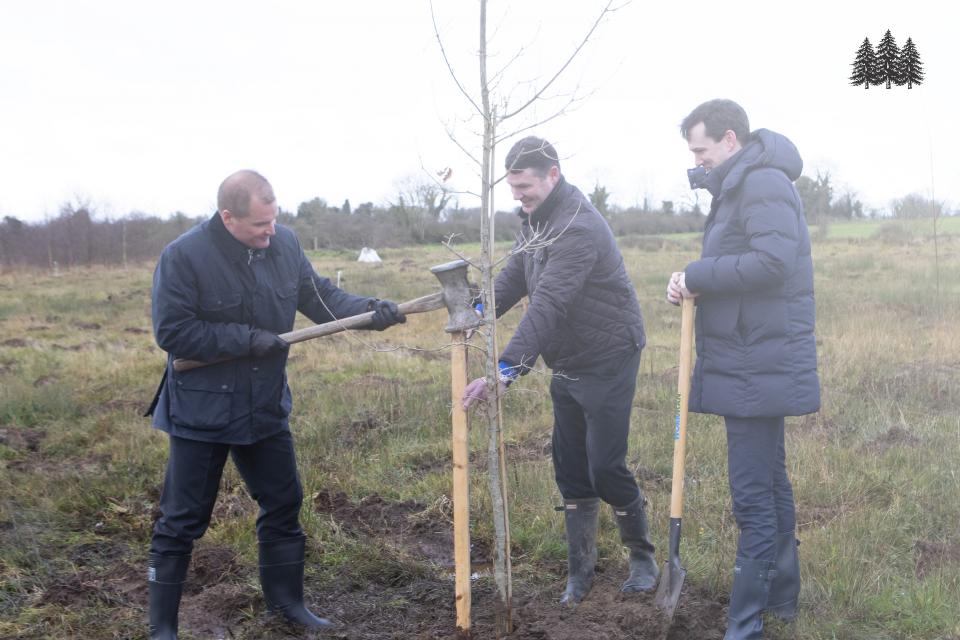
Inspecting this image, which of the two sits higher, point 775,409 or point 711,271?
point 711,271

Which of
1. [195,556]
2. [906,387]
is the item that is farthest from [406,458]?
[906,387]

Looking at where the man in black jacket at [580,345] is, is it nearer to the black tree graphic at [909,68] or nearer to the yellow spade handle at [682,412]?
the yellow spade handle at [682,412]

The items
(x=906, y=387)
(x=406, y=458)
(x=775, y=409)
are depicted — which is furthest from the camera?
(x=906, y=387)

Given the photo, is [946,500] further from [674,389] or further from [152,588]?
[152,588]

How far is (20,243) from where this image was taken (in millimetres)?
36938

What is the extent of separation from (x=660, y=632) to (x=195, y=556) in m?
2.63

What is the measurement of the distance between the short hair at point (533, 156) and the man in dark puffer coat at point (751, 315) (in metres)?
0.62

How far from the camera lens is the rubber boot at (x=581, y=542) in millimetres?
4039

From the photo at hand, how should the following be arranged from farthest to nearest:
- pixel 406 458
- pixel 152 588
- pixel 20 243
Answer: pixel 20 243 < pixel 406 458 < pixel 152 588

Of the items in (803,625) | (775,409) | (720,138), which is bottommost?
(803,625)

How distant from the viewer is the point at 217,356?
135 inches

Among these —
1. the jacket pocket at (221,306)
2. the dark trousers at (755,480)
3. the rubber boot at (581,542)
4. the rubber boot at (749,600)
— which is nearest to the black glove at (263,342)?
the jacket pocket at (221,306)

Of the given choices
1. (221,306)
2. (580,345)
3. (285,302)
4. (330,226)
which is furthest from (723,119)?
(330,226)

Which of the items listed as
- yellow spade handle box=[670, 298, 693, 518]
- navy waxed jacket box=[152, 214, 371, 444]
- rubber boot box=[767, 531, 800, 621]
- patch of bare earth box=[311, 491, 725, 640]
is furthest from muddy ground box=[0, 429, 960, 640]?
navy waxed jacket box=[152, 214, 371, 444]
